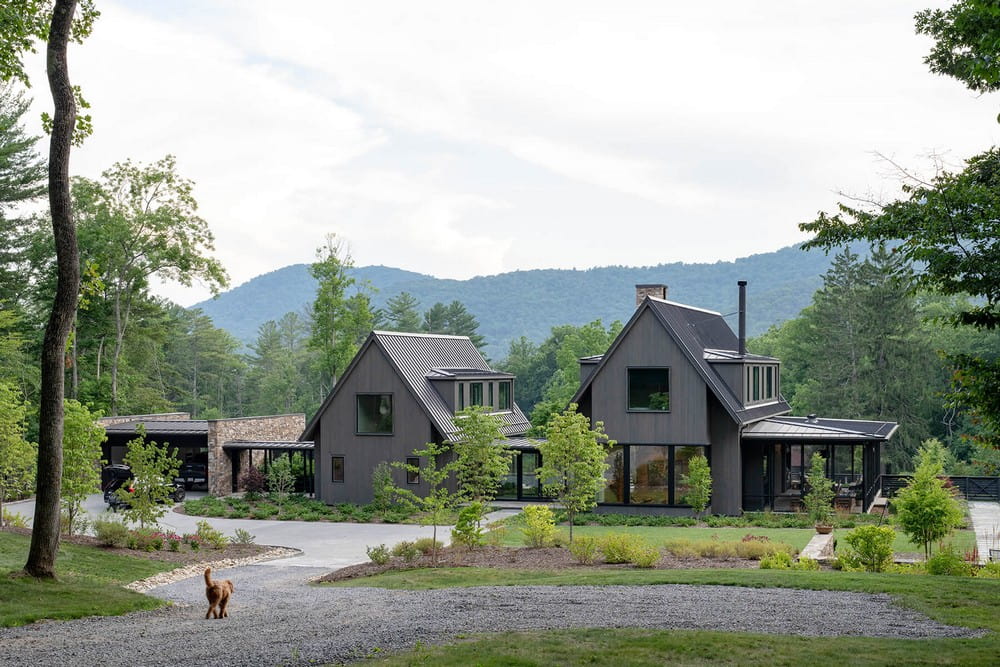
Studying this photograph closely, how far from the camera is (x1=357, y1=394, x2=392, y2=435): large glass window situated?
32625mm

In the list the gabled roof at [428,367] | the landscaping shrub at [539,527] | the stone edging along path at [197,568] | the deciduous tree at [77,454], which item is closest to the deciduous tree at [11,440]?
the deciduous tree at [77,454]

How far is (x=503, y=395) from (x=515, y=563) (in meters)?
18.8

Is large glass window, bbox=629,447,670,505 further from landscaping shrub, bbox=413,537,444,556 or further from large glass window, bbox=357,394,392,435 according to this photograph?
landscaping shrub, bbox=413,537,444,556

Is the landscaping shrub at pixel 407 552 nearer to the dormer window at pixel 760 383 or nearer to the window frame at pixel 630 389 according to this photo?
the window frame at pixel 630 389

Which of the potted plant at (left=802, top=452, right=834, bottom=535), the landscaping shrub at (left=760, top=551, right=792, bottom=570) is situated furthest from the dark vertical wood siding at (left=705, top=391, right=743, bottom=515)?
the landscaping shrub at (left=760, top=551, right=792, bottom=570)

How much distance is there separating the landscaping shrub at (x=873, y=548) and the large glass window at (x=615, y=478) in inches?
525

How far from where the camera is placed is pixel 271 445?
35.8 meters

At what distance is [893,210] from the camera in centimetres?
1416

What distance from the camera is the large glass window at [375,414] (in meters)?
32.6

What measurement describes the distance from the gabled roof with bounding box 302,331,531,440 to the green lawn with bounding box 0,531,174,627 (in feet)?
45.6

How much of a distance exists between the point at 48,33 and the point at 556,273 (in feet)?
484

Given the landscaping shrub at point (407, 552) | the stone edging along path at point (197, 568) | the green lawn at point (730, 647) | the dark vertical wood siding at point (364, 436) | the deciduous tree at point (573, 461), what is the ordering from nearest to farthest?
the green lawn at point (730, 647), the stone edging along path at point (197, 568), the landscaping shrub at point (407, 552), the deciduous tree at point (573, 461), the dark vertical wood siding at point (364, 436)

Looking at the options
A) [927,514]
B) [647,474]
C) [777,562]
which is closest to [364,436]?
[647,474]

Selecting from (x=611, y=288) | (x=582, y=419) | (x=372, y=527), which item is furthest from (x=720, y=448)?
(x=611, y=288)
